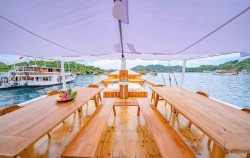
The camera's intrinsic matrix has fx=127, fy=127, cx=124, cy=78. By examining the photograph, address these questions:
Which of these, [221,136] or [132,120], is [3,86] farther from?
[221,136]

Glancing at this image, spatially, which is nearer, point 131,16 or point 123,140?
point 131,16

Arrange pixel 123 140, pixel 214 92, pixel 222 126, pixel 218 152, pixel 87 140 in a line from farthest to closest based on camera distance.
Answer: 1. pixel 214 92
2. pixel 123 140
3. pixel 87 140
4. pixel 222 126
5. pixel 218 152

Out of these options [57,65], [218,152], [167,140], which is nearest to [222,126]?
[218,152]

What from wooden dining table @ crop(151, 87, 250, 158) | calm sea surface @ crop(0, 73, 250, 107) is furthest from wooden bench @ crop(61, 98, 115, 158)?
calm sea surface @ crop(0, 73, 250, 107)

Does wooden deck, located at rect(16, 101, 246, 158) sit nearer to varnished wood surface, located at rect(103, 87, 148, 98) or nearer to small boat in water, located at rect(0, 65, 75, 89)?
varnished wood surface, located at rect(103, 87, 148, 98)

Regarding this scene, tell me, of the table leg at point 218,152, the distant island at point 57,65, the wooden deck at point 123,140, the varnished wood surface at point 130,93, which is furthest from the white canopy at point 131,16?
the distant island at point 57,65

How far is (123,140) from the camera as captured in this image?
2359mm

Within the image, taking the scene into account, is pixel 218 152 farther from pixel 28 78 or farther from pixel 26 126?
pixel 28 78

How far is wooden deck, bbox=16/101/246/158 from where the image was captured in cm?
202

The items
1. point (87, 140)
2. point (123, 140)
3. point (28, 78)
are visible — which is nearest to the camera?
point (87, 140)

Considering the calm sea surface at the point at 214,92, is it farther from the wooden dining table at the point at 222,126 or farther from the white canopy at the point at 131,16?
the wooden dining table at the point at 222,126

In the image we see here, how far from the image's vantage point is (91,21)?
1775mm

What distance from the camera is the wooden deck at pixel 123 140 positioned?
2.02 meters

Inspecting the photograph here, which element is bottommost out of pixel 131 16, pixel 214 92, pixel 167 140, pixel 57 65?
pixel 214 92
